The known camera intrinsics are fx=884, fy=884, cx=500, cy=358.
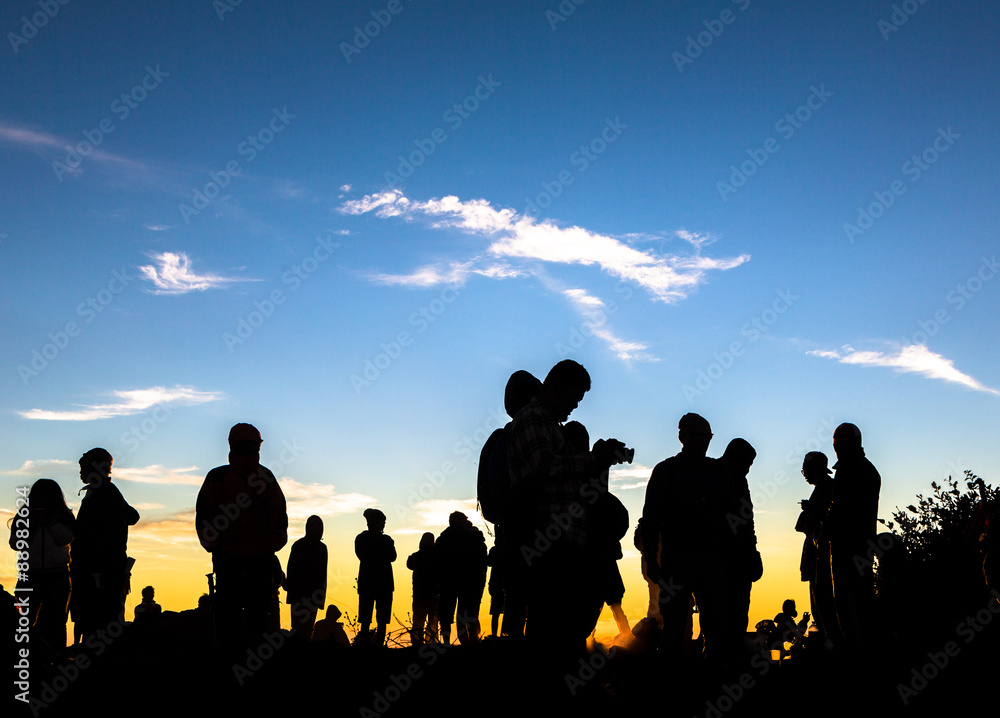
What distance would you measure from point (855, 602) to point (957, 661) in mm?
1838

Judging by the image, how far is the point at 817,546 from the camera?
8.91 m

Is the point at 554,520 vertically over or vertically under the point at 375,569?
under

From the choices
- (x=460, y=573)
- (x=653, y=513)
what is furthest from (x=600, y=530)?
(x=460, y=573)

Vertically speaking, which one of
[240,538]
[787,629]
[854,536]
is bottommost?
[787,629]

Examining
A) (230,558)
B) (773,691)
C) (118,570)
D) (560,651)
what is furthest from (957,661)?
(118,570)

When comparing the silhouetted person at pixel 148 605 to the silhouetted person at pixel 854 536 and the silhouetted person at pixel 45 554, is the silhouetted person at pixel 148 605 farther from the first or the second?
the silhouetted person at pixel 854 536

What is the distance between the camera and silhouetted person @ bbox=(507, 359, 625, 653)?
4426 millimetres

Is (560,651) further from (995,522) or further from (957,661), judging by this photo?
(995,522)

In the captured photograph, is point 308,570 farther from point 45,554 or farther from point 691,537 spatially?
point 691,537

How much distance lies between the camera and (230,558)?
641 cm

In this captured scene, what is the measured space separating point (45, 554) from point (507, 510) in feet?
16.3

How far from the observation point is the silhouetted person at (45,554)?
24.6ft

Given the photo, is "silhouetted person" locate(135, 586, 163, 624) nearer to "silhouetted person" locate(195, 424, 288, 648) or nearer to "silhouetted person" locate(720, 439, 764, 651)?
"silhouetted person" locate(195, 424, 288, 648)

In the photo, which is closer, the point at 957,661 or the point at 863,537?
the point at 957,661
